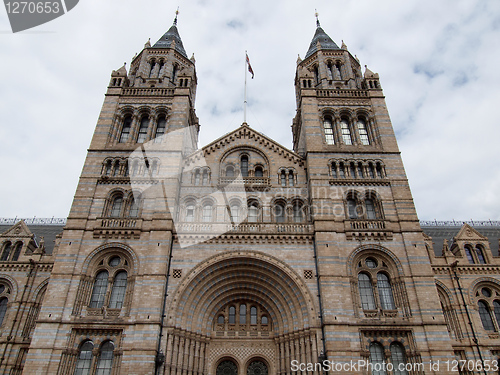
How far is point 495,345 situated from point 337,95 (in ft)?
66.0

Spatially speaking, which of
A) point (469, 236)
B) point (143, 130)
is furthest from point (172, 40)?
point (469, 236)

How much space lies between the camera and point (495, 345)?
24078mm

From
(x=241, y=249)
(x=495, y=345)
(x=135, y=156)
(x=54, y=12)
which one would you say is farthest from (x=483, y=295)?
(x=54, y=12)

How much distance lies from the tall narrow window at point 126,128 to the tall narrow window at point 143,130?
2.73 feet

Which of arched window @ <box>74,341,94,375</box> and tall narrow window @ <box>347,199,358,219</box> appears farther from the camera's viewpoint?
tall narrow window @ <box>347,199,358,219</box>

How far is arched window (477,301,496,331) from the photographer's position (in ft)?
82.7

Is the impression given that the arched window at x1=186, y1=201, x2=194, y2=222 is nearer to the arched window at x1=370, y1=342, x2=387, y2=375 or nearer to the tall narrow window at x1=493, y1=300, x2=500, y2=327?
the arched window at x1=370, y1=342, x2=387, y2=375

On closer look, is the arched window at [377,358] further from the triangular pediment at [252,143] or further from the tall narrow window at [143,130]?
the tall narrow window at [143,130]

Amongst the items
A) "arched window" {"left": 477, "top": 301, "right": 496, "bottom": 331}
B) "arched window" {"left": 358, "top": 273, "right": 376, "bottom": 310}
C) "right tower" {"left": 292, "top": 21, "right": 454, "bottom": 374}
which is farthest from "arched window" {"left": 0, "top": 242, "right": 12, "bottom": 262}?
"arched window" {"left": 477, "top": 301, "right": 496, "bottom": 331}

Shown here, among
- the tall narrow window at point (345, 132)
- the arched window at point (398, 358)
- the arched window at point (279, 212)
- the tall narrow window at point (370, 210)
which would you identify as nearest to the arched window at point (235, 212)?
the arched window at point (279, 212)

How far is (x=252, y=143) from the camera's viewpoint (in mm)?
27672

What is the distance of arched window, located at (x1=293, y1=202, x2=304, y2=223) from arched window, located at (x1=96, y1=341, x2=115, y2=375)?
12933 mm

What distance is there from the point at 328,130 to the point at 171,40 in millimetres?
17266

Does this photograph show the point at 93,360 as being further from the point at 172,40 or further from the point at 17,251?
the point at 172,40
